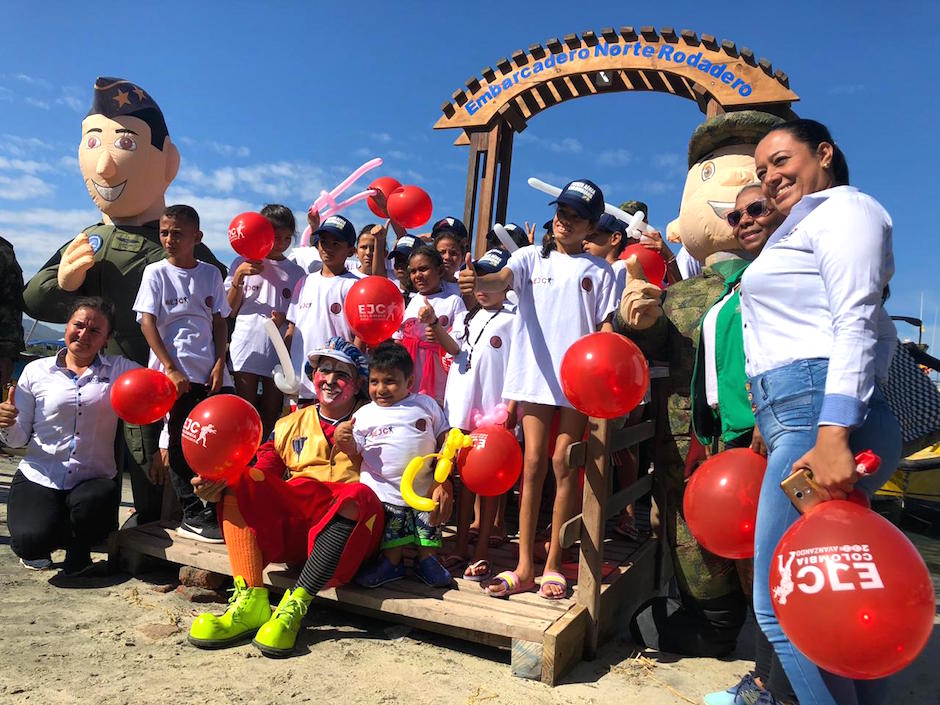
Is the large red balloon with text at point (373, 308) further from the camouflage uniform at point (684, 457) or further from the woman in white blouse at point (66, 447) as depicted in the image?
the woman in white blouse at point (66, 447)

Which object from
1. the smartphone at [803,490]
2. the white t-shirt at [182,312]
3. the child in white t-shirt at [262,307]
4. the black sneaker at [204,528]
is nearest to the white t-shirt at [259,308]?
the child in white t-shirt at [262,307]

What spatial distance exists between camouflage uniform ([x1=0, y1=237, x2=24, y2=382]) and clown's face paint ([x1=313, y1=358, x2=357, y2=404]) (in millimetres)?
2566

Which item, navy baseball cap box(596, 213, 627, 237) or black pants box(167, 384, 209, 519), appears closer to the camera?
black pants box(167, 384, 209, 519)

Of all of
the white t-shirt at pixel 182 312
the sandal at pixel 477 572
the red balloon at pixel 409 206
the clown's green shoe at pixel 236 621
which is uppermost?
the red balloon at pixel 409 206

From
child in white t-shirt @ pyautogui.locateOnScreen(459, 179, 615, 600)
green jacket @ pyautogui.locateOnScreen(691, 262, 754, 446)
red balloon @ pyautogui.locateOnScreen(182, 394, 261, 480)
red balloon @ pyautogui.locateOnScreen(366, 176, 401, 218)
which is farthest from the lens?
red balloon @ pyautogui.locateOnScreen(366, 176, 401, 218)

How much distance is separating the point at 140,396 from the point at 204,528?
82cm

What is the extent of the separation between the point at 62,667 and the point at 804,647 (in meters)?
2.60

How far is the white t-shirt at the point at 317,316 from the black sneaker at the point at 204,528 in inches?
32.1

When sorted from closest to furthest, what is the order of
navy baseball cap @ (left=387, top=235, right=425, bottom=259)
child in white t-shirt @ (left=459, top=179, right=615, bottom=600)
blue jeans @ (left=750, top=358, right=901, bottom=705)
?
blue jeans @ (left=750, top=358, right=901, bottom=705)
child in white t-shirt @ (left=459, top=179, right=615, bottom=600)
navy baseball cap @ (left=387, top=235, right=425, bottom=259)

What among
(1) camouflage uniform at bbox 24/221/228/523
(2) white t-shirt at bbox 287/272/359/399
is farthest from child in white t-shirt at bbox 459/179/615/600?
(1) camouflage uniform at bbox 24/221/228/523

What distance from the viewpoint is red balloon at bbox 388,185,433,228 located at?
199 inches

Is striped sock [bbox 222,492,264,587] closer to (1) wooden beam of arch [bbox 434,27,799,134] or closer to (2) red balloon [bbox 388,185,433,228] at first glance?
(2) red balloon [bbox 388,185,433,228]

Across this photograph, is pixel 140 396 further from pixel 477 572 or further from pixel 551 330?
pixel 551 330

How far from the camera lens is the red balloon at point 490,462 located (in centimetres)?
303
